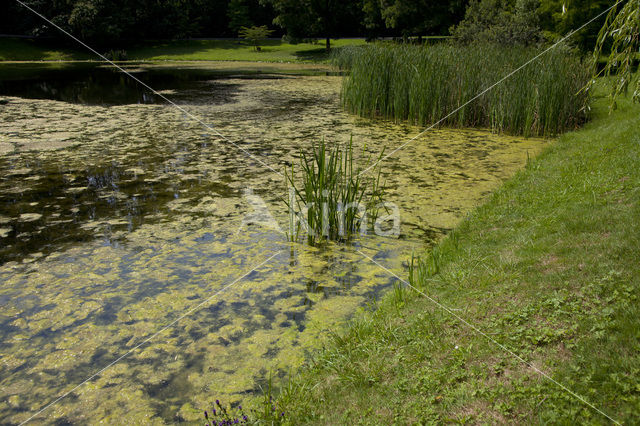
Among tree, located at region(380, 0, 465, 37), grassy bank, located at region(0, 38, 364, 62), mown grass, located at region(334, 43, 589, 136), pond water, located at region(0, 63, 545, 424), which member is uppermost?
tree, located at region(380, 0, 465, 37)

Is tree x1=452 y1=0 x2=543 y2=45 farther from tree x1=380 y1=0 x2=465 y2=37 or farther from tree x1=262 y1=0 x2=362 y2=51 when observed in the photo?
tree x1=262 y1=0 x2=362 y2=51

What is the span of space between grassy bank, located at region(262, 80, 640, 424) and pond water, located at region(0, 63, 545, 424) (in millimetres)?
310

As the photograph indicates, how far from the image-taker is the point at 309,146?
6.25m

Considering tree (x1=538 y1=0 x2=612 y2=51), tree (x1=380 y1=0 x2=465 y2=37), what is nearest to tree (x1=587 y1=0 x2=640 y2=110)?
tree (x1=538 y1=0 x2=612 y2=51)

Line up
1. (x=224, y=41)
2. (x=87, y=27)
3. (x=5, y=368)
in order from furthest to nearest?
(x=224, y=41)
(x=87, y=27)
(x=5, y=368)

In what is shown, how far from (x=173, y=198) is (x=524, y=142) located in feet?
15.6

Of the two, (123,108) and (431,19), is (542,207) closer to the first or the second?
(123,108)

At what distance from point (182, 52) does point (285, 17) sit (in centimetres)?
650

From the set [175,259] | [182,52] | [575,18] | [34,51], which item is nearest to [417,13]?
[575,18]

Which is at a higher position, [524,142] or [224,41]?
[224,41]

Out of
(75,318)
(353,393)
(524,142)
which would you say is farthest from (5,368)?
(524,142)

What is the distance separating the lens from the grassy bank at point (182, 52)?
24.9 metres

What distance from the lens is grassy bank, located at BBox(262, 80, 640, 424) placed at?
1.69 metres

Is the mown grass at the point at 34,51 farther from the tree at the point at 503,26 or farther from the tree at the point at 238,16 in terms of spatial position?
the tree at the point at 503,26
